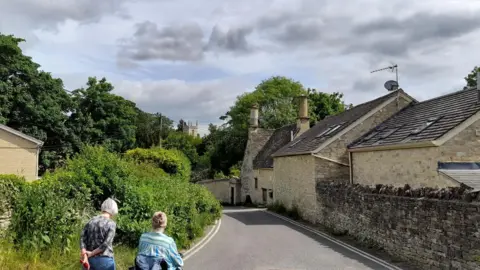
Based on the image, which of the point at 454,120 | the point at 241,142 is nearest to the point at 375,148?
the point at 454,120

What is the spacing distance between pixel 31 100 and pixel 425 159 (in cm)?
3023

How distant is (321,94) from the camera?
186ft

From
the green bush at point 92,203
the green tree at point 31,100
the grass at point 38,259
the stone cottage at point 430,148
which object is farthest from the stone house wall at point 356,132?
the green tree at point 31,100

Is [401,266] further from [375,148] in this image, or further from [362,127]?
[362,127]

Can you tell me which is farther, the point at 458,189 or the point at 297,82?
the point at 297,82

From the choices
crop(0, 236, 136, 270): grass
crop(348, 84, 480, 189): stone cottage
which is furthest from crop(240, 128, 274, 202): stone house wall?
crop(0, 236, 136, 270): grass

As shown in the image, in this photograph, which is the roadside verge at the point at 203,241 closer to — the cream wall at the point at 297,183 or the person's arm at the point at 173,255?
the cream wall at the point at 297,183

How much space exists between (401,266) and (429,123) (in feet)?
26.6

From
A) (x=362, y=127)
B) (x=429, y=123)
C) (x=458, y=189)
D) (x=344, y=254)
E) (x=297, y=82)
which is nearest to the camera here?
(x=458, y=189)

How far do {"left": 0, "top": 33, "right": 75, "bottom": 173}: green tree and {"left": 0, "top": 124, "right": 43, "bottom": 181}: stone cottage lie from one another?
396 cm

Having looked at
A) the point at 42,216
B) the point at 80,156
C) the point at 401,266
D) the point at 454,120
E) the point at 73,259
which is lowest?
the point at 401,266

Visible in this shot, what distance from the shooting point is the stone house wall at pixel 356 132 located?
2339 cm

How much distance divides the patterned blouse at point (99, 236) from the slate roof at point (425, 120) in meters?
12.9

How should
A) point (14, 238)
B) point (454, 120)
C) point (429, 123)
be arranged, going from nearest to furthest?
point (14, 238)
point (454, 120)
point (429, 123)
